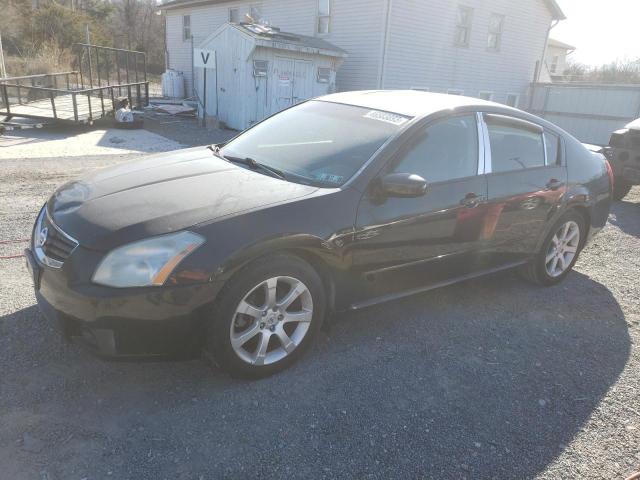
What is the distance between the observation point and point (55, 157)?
29.5ft

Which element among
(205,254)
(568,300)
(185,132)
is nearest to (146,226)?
(205,254)

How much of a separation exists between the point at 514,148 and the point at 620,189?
5.60m

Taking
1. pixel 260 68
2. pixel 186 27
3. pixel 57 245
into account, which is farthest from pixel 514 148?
pixel 186 27

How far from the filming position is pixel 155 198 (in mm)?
2777

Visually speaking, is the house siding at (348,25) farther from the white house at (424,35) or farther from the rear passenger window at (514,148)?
the rear passenger window at (514,148)

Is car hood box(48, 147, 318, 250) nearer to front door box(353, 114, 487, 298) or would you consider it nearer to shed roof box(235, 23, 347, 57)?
front door box(353, 114, 487, 298)

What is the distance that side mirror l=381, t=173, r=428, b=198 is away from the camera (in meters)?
2.91

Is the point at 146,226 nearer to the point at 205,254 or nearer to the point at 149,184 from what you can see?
the point at 205,254

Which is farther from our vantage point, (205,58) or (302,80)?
(302,80)

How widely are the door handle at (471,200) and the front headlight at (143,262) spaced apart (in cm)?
196

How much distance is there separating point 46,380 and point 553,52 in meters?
43.8

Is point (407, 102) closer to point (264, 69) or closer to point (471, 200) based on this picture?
point (471, 200)

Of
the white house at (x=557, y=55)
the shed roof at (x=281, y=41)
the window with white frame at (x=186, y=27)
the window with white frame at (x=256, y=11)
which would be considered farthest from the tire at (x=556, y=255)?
the white house at (x=557, y=55)

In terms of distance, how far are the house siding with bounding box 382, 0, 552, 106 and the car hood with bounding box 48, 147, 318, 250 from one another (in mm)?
13430
